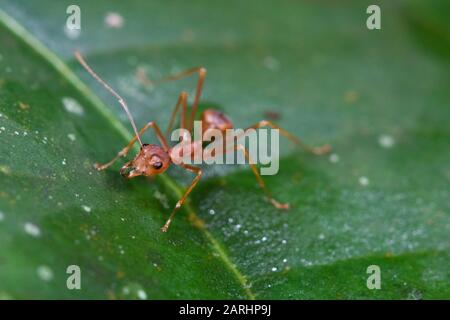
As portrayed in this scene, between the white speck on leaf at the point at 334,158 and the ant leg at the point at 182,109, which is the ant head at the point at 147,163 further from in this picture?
the white speck on leaf at the point at 334,158

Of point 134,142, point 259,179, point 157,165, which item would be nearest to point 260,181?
point 259,179

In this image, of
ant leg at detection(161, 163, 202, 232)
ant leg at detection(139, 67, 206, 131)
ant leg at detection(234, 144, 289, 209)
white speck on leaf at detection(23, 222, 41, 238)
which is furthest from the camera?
ant leg at detection(139, 67, 206, 131)

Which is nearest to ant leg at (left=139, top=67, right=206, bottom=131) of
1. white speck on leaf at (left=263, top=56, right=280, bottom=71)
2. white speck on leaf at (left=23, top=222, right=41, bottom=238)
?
white speck on leaf at (left=263, top=56, right=280, bottom=71)

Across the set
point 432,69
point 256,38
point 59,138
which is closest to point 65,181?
point 59,138

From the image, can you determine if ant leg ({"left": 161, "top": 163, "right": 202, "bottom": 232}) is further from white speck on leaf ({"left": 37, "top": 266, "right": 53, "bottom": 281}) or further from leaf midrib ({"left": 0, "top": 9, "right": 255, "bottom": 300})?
white speck on leaf ({"left": 37, "top": 266, "right": 53, "bottom": 281})

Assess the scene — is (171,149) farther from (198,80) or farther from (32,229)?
(32,229)

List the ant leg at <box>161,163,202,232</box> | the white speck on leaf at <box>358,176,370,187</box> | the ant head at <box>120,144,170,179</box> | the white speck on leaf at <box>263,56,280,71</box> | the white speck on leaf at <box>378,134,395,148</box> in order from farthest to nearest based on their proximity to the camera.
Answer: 1. the white speck on leaf at <box>263,56,280,71</box>
2. the white speck on leaf at <box>378,134,395,148</box>
3. the white speck on leaf at <box>358,176,370,187</box>
4. the ant head at <box>120,144,170,179</box>
5. the ant leg at <box>161,163,202,232</box>

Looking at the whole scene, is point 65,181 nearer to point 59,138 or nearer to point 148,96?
point 59,138
